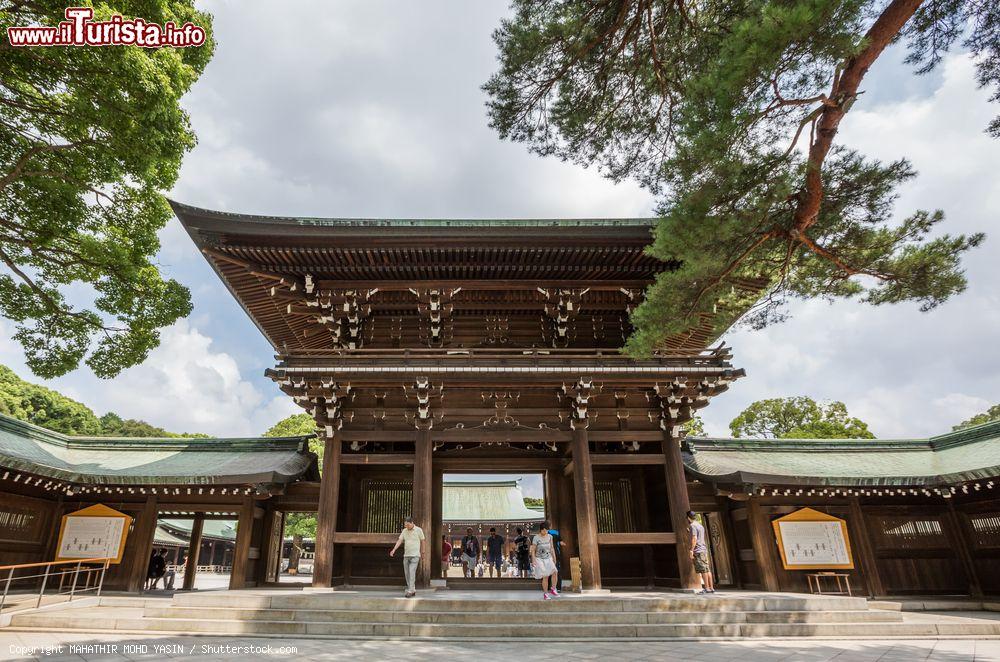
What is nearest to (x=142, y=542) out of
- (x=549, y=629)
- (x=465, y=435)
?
(x=465, y=435)

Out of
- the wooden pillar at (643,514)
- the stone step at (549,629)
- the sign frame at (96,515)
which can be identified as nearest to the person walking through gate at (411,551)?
the stone step at (549,629)

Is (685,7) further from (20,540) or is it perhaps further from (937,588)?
(20,540)

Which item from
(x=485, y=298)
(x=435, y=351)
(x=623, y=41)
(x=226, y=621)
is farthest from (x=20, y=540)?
(x=623, y=41)

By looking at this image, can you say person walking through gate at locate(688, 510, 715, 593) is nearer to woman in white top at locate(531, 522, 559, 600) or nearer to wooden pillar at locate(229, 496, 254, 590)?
woman in white top at locate(531, 522, 559, 600)

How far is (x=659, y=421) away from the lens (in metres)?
11.7

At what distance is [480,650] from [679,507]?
5979 millimetres

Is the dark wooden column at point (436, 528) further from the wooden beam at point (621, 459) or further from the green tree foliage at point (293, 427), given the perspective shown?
the green tree foliage at point (293, 427)

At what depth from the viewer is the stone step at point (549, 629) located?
7.75m

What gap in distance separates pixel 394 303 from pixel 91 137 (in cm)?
635

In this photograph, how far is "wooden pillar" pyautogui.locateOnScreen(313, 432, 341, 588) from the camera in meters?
10.3

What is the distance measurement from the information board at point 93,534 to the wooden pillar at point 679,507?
1420 centimetres

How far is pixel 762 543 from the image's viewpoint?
40.1ft

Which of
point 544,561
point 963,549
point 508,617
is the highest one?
point 544,561

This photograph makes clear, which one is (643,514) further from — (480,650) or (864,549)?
(480,650)
